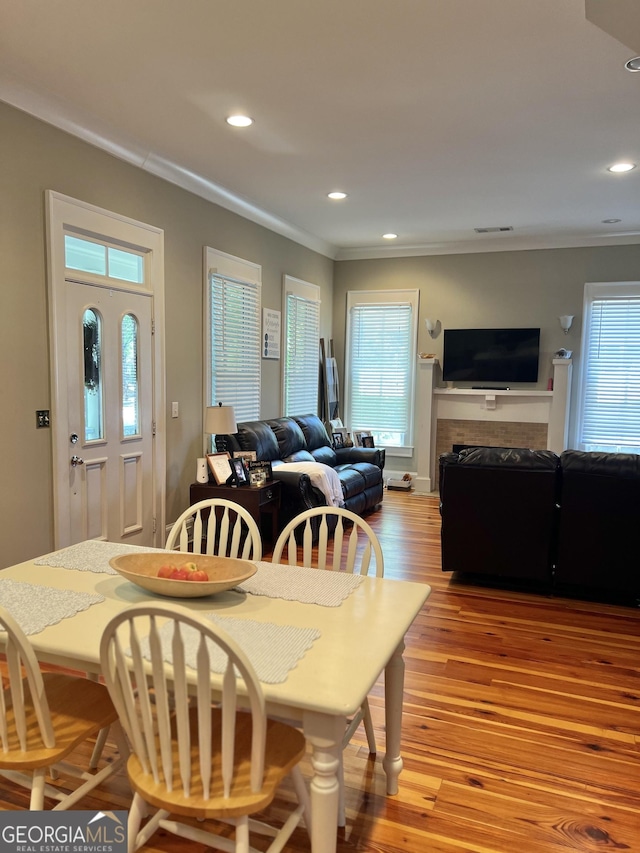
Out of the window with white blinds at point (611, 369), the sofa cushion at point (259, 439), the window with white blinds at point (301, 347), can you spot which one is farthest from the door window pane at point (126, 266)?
the window with white blinds at point (611, 369)

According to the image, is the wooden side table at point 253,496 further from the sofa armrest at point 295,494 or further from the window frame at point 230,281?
the window frame at point 230,281

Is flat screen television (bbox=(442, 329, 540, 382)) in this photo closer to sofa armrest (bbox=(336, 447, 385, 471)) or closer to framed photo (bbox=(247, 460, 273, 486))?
sofa armrest (bbox=(336, 447, 385, 471))

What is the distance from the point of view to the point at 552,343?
7.09 meters

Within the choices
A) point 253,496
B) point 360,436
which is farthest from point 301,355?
point 253,496

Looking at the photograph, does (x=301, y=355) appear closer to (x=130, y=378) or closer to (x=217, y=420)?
(x=217, y=420)

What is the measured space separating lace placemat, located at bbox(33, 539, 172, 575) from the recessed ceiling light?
2.67 meters

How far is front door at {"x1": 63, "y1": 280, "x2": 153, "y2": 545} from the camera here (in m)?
3.78

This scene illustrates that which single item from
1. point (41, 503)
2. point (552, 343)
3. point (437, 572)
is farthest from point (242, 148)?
point (552, 343)

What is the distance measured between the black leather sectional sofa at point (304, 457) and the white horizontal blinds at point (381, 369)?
1.09m

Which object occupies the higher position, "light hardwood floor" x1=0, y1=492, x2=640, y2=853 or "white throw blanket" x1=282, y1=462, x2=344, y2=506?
"white throw blanket" x1=282, y1=462, x2=344, y2=506

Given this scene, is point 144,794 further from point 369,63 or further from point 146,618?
point 369,63

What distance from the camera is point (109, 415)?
4.07 meters

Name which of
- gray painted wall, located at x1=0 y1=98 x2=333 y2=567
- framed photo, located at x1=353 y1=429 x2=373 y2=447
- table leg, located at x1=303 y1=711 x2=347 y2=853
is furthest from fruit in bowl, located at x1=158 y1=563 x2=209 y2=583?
framed photo, located at x1=353 y1=429 x2=373 y2=447

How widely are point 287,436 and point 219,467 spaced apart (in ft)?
4.08
